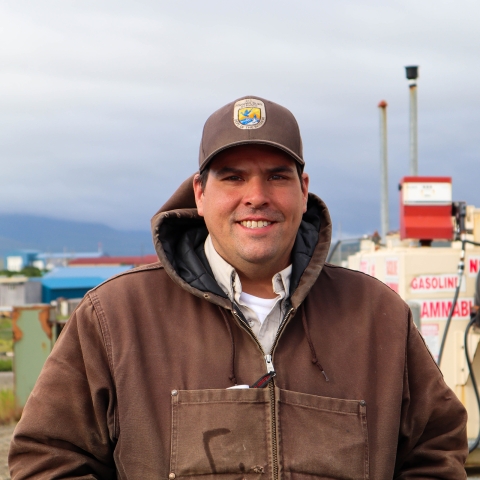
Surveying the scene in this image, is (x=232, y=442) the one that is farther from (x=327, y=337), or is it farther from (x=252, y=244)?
(x=252, y=244)

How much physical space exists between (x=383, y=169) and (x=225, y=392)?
39.0 ft

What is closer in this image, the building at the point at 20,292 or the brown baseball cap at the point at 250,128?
the brown baseball cap at the point at 250,128

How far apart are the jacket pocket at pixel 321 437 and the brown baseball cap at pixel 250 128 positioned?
0.85 m

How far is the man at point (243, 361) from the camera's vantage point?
2.34 metres

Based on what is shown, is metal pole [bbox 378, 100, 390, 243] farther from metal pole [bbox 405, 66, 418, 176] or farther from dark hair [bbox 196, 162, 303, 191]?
dark hair [bbox 196, 162, 303, 191]

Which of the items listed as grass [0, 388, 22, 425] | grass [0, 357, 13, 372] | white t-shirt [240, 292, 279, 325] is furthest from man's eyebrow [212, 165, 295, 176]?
grass [0, 357, 13, 372]

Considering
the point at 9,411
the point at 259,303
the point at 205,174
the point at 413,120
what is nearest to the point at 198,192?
the point at 205,174

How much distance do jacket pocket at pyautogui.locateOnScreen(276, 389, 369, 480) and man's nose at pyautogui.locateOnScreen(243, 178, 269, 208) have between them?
645 mm

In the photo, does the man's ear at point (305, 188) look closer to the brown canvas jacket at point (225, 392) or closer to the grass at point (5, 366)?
the brown canvas jacket at point (225, 392)

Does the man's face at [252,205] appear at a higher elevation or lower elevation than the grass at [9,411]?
higher

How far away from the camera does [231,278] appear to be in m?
2.64

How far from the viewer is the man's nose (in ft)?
8.45

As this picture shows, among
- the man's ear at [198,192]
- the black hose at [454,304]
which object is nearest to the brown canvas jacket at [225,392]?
the man's ear at [198,192]

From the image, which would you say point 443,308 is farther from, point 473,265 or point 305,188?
point 305,188
